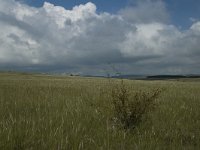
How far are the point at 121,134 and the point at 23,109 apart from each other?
13.9 feet

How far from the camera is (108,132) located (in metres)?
7.46

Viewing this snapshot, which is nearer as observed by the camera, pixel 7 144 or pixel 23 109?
pixel 7 144

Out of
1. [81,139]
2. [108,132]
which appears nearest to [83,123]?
[108,132]

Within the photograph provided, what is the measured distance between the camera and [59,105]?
38.6 ft

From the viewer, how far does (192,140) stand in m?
7.40

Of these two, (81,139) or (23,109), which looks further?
(23,109)

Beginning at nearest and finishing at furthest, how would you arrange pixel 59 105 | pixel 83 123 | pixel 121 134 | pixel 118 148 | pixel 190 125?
pixel 118 148
pixel 121 134
pixel 83 123
pixel 190 125
pixel 59 105

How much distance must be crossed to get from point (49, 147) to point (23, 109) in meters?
4.79

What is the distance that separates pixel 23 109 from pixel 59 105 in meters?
1.48

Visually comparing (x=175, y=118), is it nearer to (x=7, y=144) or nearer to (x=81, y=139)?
(x=81, y=139)

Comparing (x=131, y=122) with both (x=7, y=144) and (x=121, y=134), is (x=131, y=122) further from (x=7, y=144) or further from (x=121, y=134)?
(x=7, y=144)

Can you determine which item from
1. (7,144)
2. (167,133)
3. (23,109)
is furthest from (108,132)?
(23,109)

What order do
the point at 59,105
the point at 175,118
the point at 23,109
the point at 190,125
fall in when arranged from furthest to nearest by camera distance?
the point at 59,105 → the point at 23,109 → the point at 175,118 → the point at 190,125

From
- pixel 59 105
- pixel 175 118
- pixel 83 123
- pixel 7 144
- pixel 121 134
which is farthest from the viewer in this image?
pixel 59 105
